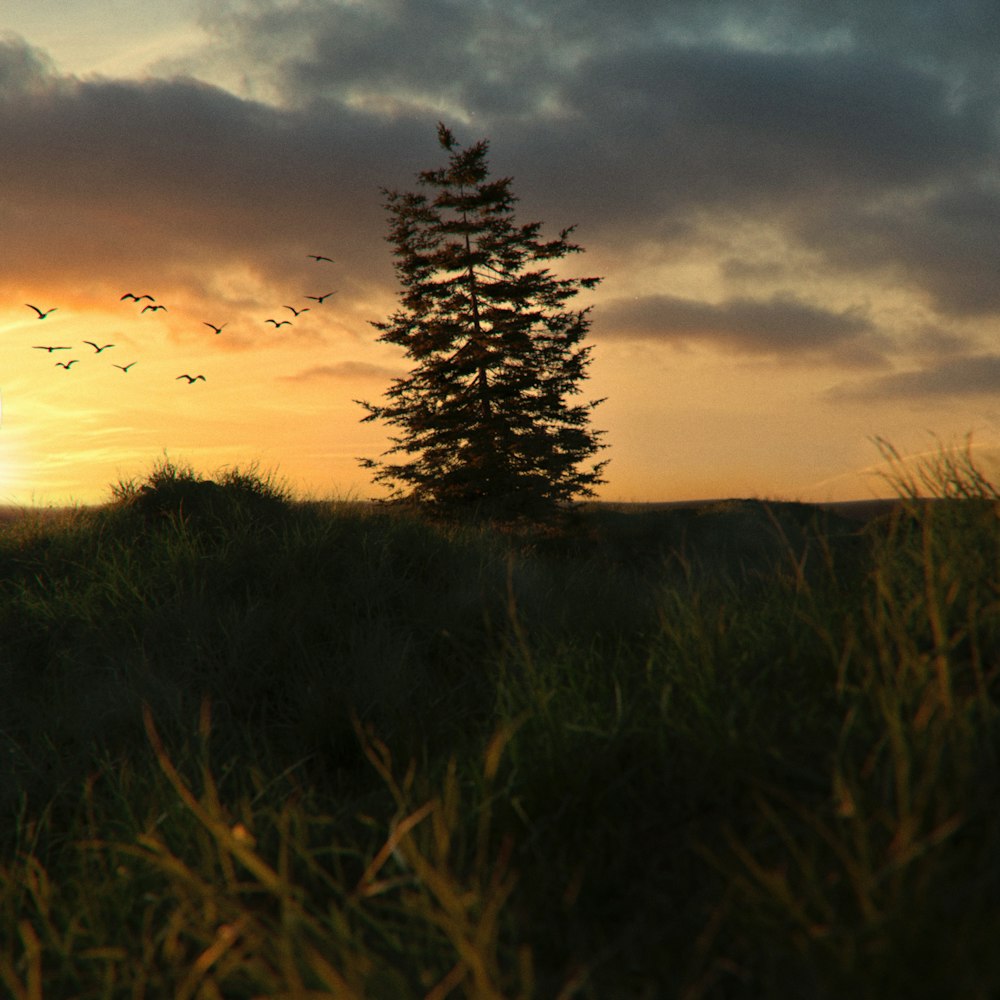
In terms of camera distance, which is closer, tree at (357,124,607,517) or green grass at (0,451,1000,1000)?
green grass at (0,451,1000,1000)

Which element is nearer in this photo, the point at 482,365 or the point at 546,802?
the point at 546,802

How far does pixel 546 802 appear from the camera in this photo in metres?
2.94

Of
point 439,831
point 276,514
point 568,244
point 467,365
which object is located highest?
point 568,244

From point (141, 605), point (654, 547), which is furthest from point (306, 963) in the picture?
point (654, 547)

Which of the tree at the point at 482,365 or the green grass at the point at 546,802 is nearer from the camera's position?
the green grass at the point at 546,802

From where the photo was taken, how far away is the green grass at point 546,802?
6.99 feet

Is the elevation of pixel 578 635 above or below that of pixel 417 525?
below

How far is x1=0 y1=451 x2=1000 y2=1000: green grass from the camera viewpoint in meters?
2.13

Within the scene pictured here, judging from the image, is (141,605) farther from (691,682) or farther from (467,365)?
(467,365)

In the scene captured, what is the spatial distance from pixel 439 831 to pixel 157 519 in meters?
9.28

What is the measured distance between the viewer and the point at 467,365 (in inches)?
816

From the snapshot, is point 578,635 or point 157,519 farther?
point 157,519

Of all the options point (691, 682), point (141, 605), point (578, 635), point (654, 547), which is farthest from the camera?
point (654, 547)

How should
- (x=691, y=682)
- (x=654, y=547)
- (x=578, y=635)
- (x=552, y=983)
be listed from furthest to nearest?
(x=654, y=547) → (x=578, y=635) → (x=691, y=682) → (x=552, y=983)
